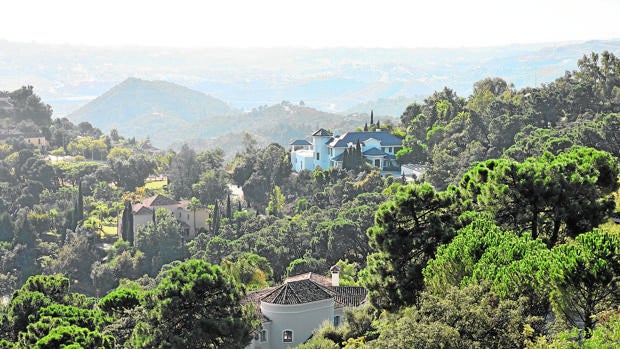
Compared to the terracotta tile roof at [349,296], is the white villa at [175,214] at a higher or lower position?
lower

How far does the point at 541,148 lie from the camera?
47.9m

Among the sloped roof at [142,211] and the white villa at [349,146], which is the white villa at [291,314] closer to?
the sloped roof at [142,211]

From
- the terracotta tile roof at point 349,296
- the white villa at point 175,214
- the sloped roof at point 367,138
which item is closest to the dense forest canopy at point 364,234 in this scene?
the white villa at point 175,214

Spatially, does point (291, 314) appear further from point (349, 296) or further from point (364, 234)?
point (364, 234)

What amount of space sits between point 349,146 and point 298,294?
136ft

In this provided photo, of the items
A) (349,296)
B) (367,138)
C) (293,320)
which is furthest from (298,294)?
(367,138)

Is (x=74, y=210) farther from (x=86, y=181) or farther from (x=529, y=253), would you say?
(x=529, y=253)

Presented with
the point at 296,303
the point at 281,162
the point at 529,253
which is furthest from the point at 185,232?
the point at 529,253

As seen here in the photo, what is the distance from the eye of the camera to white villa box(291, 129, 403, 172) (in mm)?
69875

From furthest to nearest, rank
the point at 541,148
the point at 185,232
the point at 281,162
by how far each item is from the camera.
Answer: the point at 281,162
the point at 185,232
the point at 541,148

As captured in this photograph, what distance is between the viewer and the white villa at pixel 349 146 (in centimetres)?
6988

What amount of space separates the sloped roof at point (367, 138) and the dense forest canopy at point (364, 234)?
65.1 inches

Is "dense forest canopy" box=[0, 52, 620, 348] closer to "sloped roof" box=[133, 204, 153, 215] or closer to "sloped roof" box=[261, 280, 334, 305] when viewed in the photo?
"sloped roof" box=[133, 204, 153, 215]

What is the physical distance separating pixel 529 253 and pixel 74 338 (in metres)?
10.8
